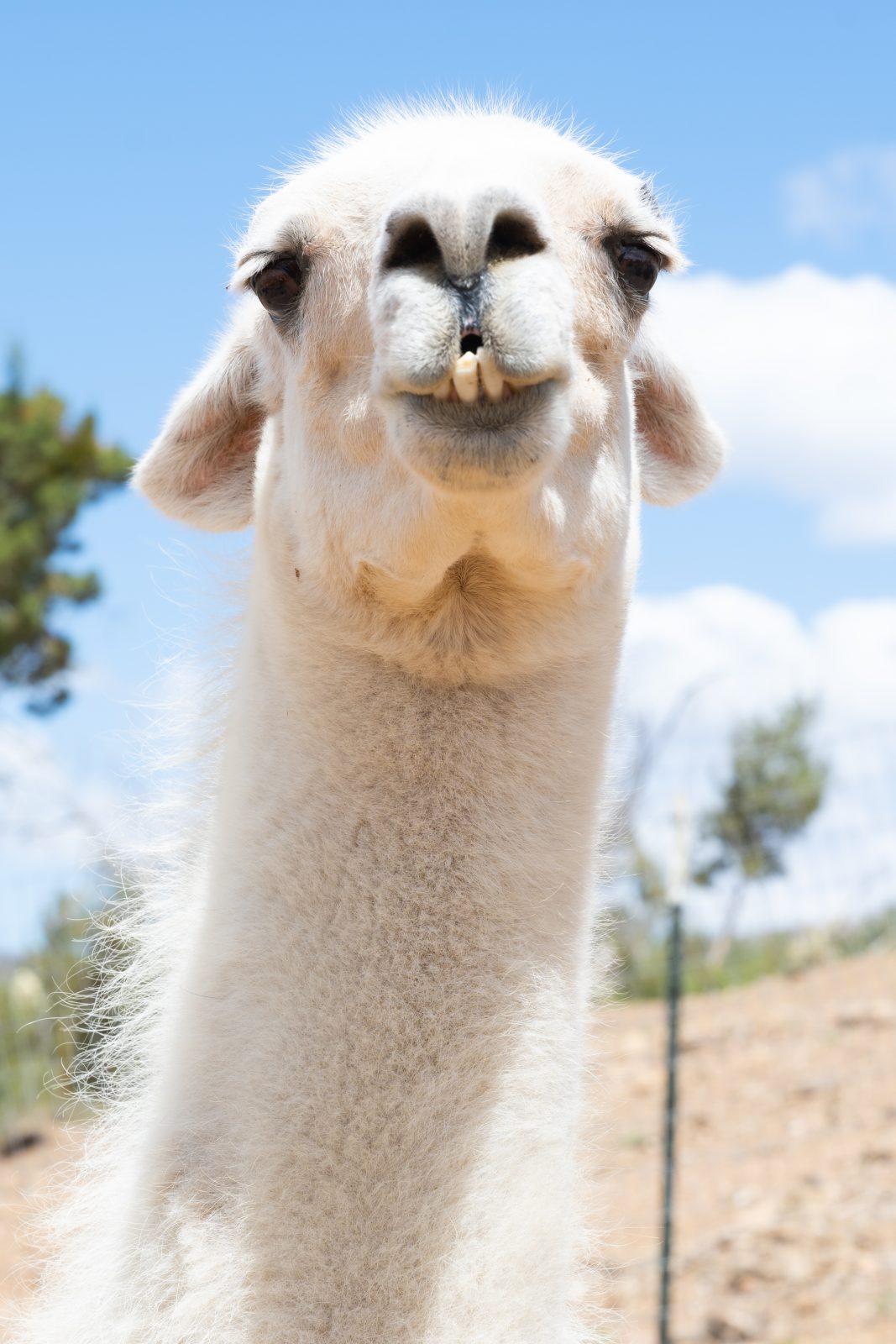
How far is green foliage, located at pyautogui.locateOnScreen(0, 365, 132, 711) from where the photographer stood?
60.8 feet

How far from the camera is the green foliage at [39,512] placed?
18547 millimetres

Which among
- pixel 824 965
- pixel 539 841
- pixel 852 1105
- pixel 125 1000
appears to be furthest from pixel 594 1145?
pixel 824 965

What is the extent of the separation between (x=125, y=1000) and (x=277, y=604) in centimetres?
91

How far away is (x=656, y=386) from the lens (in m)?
3.22

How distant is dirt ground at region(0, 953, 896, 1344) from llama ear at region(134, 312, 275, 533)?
119 inches

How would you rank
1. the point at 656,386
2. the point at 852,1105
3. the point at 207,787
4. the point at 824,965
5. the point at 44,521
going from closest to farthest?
the point at 207,787 → the point at 656,386 → the point at 852,1105 → the point at 824,965 → the point at 44,521

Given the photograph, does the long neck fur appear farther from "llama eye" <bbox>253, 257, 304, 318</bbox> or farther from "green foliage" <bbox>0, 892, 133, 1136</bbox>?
"green foliage" <bbox>0, 892, 133, 1136</bbox>

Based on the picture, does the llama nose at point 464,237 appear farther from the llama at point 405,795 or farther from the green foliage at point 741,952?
the green foliage at point 741,952

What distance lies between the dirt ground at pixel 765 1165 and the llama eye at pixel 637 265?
3.37 metres

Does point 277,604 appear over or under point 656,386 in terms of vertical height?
under

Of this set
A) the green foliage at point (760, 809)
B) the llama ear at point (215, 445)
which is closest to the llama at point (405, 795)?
the llama ear at point (215, 445)

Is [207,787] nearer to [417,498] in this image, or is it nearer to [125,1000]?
[125,1000]

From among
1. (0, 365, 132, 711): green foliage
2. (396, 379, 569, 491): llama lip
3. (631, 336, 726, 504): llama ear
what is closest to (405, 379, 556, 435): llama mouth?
(396, 379, 569, 491): llama lip

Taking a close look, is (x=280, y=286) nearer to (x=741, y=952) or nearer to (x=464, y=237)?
(x=464, y=237)
